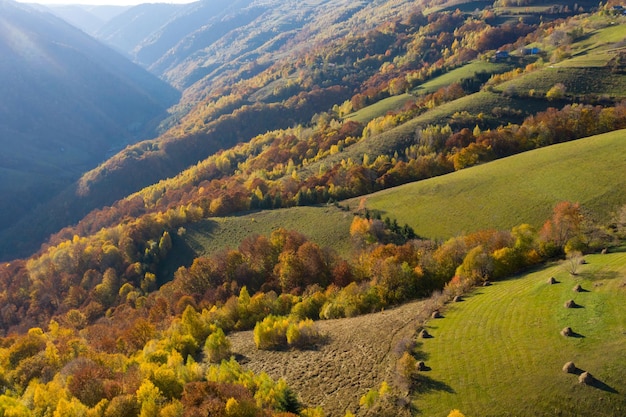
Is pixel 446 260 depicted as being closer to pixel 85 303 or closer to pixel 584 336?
pixel 584 336

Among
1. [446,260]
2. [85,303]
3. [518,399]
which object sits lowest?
[85,303]

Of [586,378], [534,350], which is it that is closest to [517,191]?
[534,350]

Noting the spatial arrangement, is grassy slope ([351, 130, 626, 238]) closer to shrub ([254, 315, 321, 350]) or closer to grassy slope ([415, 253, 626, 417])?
grassy slope ([415, 253, 626, 417])

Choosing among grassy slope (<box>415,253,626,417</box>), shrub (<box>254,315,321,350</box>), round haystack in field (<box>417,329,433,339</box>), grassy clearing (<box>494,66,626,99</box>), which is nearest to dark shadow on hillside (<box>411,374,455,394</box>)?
grassy slope (<box>415,253,626,417</box>)

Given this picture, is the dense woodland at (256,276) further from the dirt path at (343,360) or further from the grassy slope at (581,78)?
the grassy slope at (581,78)

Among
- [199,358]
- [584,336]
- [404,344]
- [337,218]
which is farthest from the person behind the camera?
[337,218]

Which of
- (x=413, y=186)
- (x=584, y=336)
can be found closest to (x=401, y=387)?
(x=584, y=336)
